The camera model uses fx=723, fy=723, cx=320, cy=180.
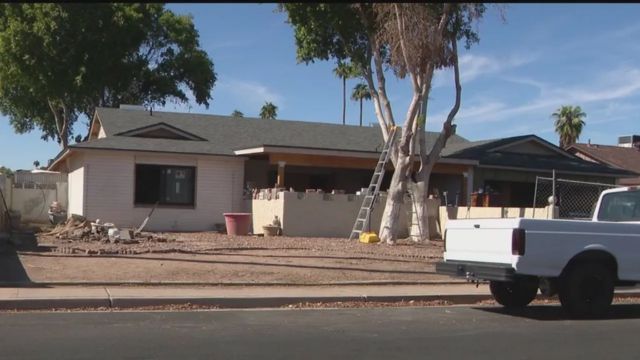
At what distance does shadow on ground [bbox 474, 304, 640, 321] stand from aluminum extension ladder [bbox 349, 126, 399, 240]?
32.8ft

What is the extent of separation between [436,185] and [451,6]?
430 inches

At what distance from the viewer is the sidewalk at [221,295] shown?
10.9 m

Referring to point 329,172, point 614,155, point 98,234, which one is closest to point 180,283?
point 98,234

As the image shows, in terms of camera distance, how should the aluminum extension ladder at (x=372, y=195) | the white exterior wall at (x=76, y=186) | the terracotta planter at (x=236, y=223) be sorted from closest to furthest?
the aluminum extension ladder at (x=372, y=195)
the terracotta planter at (x=236, y=223)
the white exterior wall at (x=76, y=186)

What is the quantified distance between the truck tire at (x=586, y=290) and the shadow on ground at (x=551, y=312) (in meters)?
0.20

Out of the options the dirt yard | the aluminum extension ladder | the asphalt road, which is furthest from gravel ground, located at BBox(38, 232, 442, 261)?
the asphalt road

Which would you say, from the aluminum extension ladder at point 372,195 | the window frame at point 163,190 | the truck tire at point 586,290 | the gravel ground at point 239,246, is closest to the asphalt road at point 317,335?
the truck tire at point 586,290

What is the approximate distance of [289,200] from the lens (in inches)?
903

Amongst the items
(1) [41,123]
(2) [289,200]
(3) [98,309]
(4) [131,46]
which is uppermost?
(4) [131,46]

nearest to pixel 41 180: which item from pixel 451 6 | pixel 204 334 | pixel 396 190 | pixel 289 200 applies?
pixel 289 200

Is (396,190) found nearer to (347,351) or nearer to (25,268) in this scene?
(25,268)

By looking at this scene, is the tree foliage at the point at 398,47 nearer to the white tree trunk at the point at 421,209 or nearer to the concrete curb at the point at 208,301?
the white tree trunk at the point at 421,209

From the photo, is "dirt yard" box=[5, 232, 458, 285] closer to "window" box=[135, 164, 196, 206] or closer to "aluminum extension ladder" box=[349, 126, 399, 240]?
"aluminum extension ladder" box=[349, 126, 399, 240]

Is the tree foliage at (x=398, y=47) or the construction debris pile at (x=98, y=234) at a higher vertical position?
the tree foliage at (x=398, y=47)
